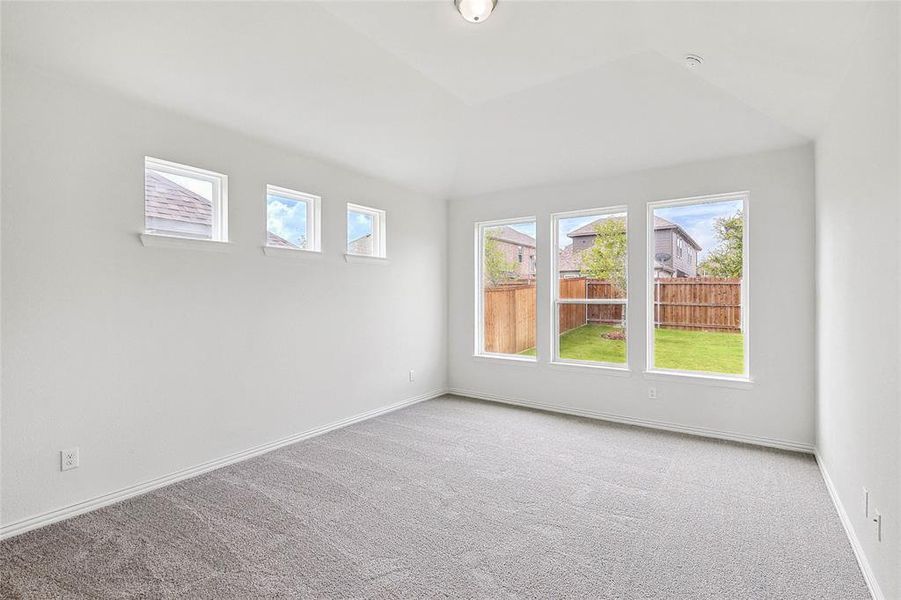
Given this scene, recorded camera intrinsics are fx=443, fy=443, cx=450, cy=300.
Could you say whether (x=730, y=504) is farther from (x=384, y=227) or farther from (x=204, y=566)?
(x=384, y=227)

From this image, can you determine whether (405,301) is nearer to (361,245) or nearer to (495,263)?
(361,245)

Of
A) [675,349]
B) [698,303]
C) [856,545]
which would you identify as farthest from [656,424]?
[856,545]

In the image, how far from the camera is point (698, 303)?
4.21 meters

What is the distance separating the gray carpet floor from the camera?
200cm

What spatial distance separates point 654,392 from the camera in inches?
170

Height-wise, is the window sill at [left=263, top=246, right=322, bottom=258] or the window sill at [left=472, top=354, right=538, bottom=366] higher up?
the window sill at [left=263, top=246, right=322, bottom=258]

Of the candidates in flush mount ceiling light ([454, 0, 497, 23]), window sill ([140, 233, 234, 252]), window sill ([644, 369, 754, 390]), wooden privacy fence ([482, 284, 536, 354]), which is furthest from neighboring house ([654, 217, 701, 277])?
window sill ([140, 233, 234, 252])

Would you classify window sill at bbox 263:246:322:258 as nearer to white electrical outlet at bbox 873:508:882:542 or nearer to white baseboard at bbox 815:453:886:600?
white electrical outlet at bbox 873:508:882:542

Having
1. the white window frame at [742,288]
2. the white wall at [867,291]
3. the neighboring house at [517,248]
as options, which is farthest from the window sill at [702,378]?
the neighboring house at [517,248]

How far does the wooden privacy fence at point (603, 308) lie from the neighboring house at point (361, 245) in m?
1.64

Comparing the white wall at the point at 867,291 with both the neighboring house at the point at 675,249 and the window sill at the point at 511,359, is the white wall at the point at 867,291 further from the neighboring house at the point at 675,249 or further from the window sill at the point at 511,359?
the window sill at the point at 511,359

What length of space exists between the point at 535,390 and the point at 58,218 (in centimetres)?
437

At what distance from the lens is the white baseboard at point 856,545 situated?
1919 millimetres

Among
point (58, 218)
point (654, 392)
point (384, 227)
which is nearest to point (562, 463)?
point (654, 392)
